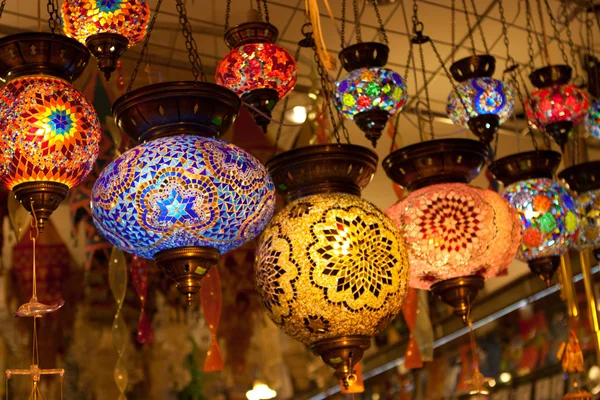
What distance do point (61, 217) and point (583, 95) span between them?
9.02 feet

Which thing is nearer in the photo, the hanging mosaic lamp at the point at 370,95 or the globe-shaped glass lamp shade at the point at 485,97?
the hanging mosaic lamp at the point at 370,95

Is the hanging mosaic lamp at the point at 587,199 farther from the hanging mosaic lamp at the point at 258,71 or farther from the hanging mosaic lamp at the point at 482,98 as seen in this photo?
the hanging mosaic lamp at the point at 258,71

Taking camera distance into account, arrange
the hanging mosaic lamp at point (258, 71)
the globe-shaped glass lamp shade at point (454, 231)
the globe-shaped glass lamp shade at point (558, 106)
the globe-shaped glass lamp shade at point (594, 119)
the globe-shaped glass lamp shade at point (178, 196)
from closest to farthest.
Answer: the globe-shaped glass lamp shade at point (178, 196) < the globe-shaped glass lamp shade at point (454, 231) < the hanging mosaic lamp at point (258, 71) < the globe-shaped glass lamp shade at point (558, 106) < the globe-shaped glass lamp shade at point (594, 119)

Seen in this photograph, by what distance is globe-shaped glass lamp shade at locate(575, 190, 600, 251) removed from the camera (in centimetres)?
329

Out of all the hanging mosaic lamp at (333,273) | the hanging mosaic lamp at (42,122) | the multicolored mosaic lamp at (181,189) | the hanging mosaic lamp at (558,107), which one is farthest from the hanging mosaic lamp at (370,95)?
the hanging mosaic lamp at (42,122)

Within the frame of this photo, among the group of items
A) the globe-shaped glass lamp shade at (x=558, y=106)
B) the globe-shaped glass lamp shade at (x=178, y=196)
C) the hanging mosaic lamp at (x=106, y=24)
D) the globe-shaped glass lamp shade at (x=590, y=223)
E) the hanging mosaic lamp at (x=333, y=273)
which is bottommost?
the hanging mosaic lamp at (x=333, y=273)

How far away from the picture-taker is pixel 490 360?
249 inches

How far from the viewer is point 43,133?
1.81 metres

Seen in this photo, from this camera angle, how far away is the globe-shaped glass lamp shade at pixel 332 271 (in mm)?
1842

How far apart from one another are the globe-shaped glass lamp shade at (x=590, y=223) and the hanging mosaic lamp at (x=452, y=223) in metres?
0.99

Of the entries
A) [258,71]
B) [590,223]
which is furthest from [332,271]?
Result: [590,223]

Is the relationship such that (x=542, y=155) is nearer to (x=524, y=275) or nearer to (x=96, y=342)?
(x=96, y=342)

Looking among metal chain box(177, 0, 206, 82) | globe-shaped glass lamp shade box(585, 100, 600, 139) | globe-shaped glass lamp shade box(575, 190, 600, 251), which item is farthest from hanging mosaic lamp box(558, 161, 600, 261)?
metal chain box(177, 0, 206, 82)

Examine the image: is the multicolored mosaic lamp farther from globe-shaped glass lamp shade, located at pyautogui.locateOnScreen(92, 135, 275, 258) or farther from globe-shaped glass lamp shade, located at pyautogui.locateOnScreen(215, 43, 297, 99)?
globe-shaped glass lamp shade, located at pyautogui.locateOnScreen(215, 43, 297, 99)
